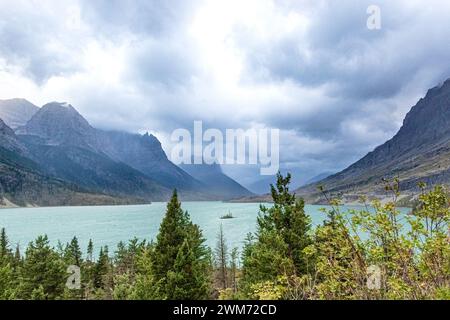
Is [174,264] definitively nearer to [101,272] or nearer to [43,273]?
[43,273]

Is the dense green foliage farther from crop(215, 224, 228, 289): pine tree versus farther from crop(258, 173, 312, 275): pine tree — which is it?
crop(215, 224, 228, 289): pine tree

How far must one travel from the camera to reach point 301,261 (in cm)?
2444

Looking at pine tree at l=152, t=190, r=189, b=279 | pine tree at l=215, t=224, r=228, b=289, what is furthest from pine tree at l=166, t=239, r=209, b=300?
pine tree at l=215, t=224, r=228, b=289

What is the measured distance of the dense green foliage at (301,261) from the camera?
22.5 ft

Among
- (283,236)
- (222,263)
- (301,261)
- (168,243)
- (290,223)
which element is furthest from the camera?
(222,263)

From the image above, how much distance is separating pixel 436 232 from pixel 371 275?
5.52 feet

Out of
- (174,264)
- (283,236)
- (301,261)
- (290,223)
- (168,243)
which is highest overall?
(290,223)

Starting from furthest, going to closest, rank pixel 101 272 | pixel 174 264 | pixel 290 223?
pixel 101 272 → pixel 174 264 → pixel 290 223

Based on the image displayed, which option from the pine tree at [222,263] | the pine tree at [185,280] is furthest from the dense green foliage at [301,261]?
the pine tree at [222,263]

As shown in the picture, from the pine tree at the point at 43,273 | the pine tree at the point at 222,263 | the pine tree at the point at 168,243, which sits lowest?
the pine tree at the point at 222,263

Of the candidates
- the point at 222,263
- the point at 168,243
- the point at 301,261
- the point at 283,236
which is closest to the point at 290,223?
the point at 283,236

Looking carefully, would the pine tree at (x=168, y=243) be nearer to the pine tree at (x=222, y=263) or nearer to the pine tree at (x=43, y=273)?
the pine tree at (x=43, y=273)
